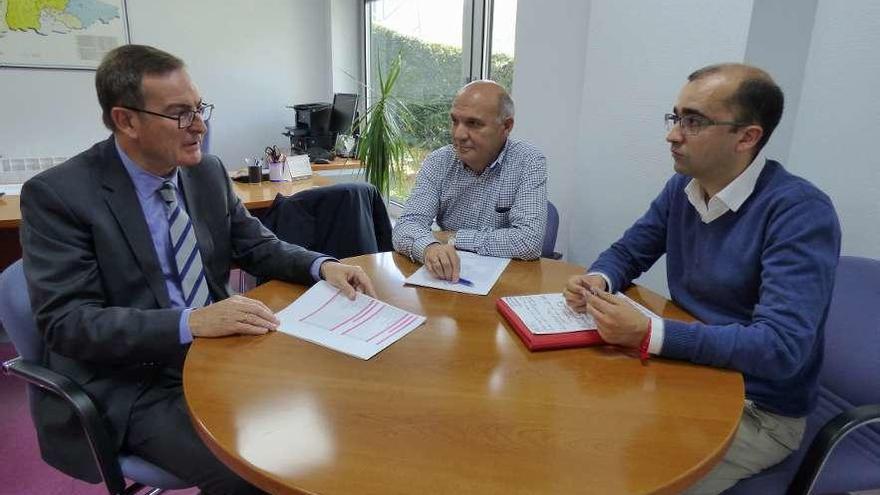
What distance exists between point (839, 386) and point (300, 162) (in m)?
3.00

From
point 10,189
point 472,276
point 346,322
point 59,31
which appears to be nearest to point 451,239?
point 472,276

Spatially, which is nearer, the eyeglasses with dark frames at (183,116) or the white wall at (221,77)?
the eyeglasses with dark frames at (183,116)

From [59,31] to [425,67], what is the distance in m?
2.52

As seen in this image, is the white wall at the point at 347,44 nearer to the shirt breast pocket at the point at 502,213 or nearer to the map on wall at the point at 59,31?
the map on wall at the point at 59,31

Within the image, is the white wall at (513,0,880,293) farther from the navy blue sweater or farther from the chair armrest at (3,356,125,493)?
the chair armrest at (3,356,125,493)

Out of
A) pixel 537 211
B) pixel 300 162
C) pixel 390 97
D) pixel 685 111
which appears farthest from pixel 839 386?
pixel 300 162

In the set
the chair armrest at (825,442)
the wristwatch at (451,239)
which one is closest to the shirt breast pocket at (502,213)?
the wristwatch at (451,239)

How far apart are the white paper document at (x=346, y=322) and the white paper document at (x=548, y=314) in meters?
0.25

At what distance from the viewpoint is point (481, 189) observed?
80.6 inches

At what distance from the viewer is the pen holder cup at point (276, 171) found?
3242 millimetres

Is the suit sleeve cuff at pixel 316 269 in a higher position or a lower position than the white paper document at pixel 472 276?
higher

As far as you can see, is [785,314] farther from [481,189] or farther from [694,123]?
[481,189]

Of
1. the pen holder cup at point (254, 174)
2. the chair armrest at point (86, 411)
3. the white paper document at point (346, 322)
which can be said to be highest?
the pen holder cup at point (254, 174)

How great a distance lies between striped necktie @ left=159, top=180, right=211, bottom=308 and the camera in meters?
1.43
